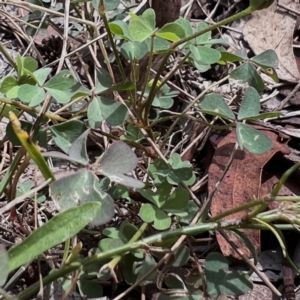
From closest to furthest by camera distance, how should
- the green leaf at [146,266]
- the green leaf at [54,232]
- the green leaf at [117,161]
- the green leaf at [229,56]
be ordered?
the green leaf at [54,232] < the green leaf at [117,161] < the green leaf at [146,266] < the green leaf at [229,56]

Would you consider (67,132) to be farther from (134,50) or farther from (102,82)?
(134,50)

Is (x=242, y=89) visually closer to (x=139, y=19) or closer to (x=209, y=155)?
(x=209, y=155)

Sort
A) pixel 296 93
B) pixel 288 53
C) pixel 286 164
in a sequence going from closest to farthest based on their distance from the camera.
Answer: pixel 286 164, pixel 296 93, pixel 288 53

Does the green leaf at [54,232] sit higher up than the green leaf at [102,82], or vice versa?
the green leaf at [102,82]

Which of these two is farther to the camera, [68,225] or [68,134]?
[68,134]

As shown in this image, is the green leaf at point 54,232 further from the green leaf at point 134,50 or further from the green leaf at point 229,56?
the green leaf at point 229,56

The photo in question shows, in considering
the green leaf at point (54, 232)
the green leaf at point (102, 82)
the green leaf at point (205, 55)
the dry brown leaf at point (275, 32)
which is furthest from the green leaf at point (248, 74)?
the green leaf at point (54, 232)

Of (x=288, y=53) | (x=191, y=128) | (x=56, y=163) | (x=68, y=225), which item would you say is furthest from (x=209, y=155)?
(x=68, y=225)
